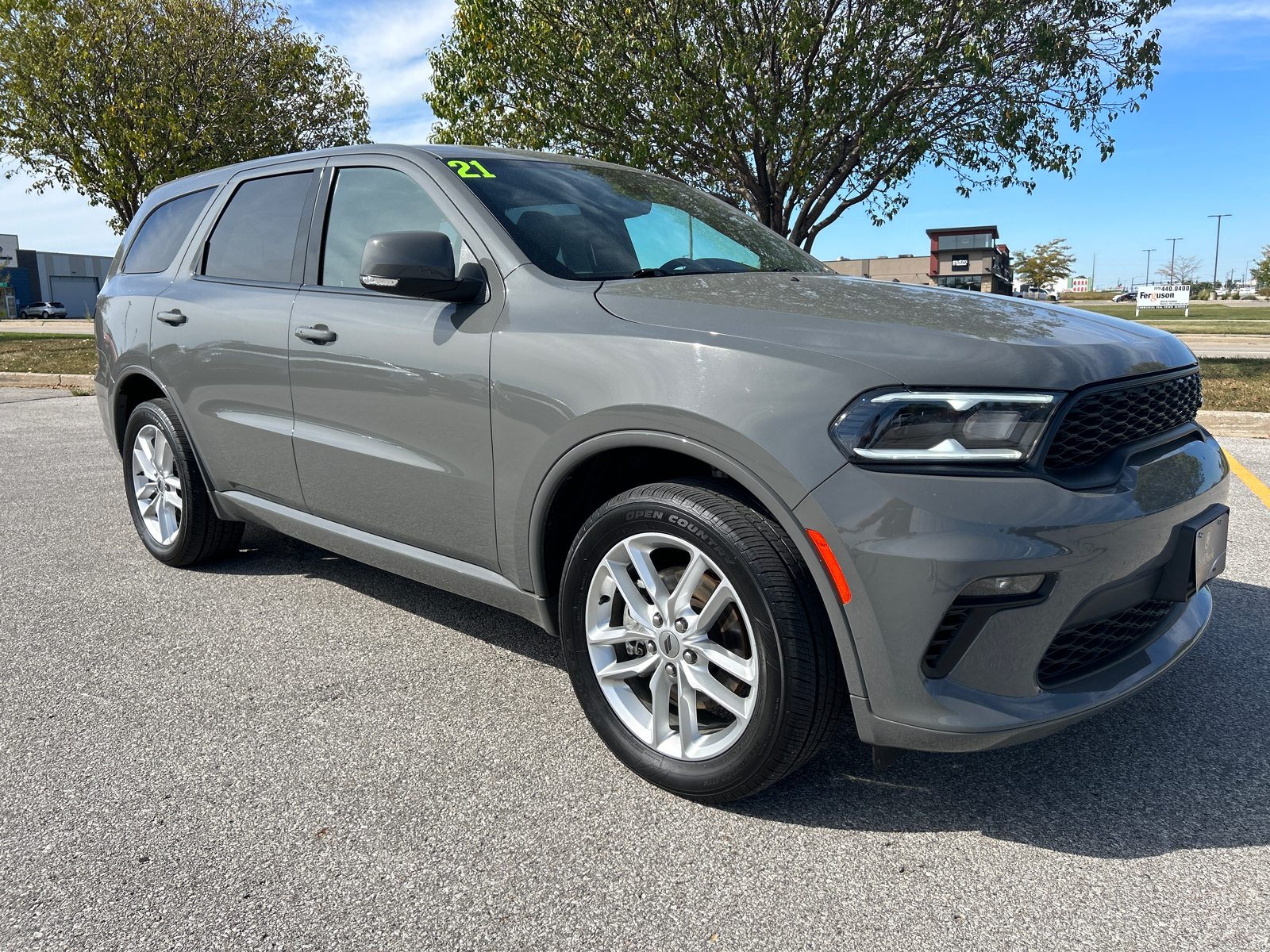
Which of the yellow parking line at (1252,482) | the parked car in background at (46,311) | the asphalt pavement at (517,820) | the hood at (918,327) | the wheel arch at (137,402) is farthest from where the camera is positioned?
the parked car in background at (46,311)

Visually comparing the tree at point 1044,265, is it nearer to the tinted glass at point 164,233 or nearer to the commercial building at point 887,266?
the commercial building at point 887,266

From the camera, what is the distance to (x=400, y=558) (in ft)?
10.6

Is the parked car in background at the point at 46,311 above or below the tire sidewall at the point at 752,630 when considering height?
above

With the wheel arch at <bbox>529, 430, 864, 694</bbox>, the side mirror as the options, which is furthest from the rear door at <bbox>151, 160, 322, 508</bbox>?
the wheel arch at <bbox>529, 430, 864, 694</bbox>

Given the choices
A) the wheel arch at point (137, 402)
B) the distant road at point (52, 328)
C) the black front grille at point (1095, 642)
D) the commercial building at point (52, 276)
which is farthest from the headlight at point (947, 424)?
the commercial building at point (52, 276)

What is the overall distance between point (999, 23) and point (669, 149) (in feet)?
13.9

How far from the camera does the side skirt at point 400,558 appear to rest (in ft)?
9.53

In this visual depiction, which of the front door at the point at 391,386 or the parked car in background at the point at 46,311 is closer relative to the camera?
the front door at the point at 391,386

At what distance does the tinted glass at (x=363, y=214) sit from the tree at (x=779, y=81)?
8484 mm

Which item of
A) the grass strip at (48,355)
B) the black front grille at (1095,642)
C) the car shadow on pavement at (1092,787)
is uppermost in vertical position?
the grass strip at (48,355)

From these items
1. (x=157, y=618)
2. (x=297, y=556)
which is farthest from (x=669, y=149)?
(x=157, y=618)

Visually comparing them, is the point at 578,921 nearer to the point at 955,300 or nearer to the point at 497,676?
the point at 497,676

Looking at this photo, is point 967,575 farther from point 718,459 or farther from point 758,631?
point 718,459

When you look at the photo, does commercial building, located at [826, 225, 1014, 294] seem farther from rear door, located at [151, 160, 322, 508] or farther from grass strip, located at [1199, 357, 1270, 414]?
rear door, located at [151, 160, 322, 508]
